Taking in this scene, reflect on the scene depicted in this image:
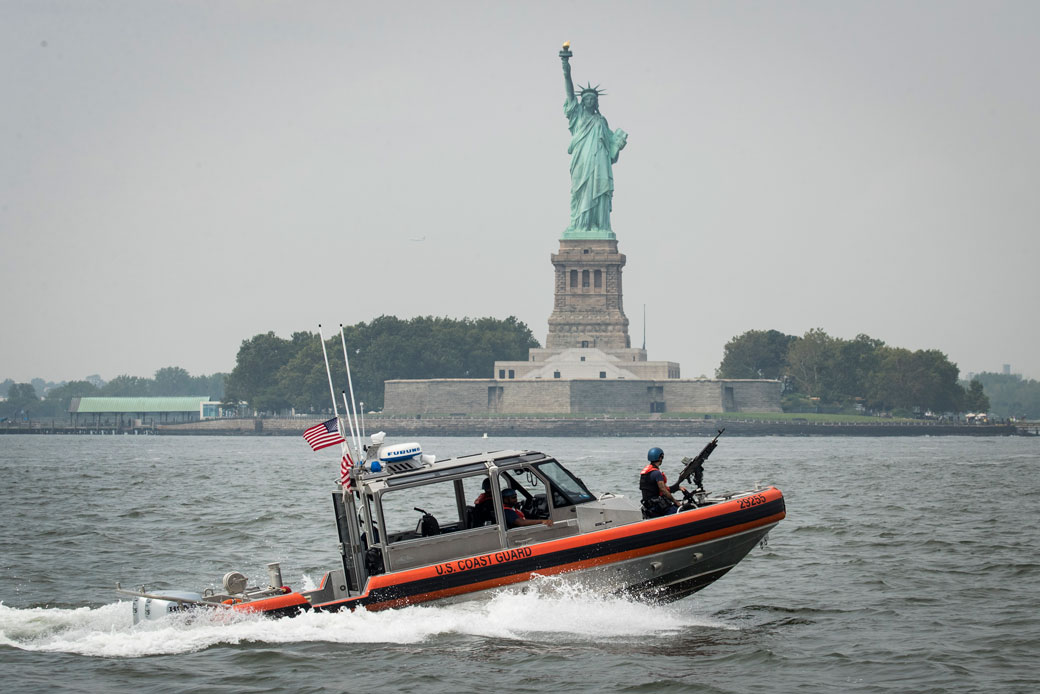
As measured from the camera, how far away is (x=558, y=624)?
18.3 m

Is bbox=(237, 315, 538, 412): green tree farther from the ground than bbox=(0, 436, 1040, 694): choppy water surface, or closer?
farther from the ground

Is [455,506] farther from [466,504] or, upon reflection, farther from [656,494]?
[656,494]

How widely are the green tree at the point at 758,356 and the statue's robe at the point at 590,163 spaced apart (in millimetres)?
33846

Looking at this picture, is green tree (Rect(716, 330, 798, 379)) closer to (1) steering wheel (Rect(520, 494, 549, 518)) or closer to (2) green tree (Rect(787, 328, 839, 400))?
(2) green tree (Rect(787, 328, 839, 400))

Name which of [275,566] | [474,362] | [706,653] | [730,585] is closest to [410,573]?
[275,566]

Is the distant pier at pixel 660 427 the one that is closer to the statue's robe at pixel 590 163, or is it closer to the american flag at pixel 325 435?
the statue's robe at pixel 590 163

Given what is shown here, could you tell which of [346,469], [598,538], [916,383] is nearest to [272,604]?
[346,469]

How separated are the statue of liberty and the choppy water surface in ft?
336

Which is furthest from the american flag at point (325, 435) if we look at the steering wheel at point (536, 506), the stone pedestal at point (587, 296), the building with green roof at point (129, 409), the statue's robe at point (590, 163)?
the building with green roof at point (129, 409)

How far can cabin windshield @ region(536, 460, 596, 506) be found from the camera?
18.4 m

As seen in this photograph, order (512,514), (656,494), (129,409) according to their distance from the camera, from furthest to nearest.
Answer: (129,409) < (656,494) < (512,514)

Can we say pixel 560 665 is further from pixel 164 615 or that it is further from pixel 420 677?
pixel 164 615

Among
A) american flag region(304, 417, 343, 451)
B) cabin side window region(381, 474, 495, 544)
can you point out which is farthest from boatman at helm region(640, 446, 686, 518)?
american flag region(304, 417, 343, 451)

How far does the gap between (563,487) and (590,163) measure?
392ft
